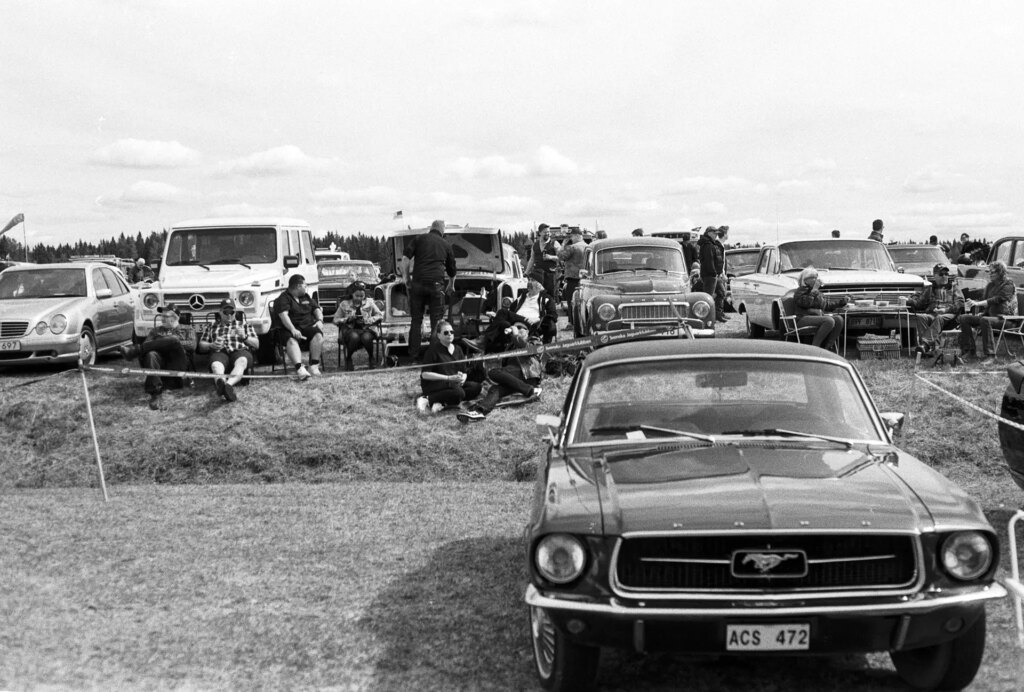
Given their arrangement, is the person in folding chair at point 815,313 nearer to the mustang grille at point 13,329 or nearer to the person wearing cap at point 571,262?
the person wearing cap at point 571,262

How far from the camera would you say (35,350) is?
54.6 feet

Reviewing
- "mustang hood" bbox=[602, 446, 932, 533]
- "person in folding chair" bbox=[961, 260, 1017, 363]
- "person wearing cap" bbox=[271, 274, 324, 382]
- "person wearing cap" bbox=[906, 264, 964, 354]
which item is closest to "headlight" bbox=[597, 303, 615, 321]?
"person wearing cap" bbox=[271, 274, 324, 382]

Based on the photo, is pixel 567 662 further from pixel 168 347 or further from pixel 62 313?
Answer: pixel 62 313

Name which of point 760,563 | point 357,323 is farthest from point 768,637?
point 357,323

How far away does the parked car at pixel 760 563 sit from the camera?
4277mm

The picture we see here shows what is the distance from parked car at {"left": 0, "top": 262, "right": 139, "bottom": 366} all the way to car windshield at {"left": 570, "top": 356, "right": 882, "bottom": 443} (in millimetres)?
12272

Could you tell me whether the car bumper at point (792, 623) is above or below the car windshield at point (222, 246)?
below

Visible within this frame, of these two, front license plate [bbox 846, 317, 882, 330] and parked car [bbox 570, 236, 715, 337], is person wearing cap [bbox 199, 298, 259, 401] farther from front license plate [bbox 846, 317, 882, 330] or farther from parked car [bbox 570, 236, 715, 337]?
front license plate [bbox 846, 317, 882, 330]

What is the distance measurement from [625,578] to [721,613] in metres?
0.40

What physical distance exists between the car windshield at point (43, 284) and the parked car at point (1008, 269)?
562 inches

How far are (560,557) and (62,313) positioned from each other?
14455 millimetres

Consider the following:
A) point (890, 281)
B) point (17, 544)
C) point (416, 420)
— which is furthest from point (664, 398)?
point (890, 281)

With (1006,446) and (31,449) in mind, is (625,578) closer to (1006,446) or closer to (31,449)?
(1006,446)

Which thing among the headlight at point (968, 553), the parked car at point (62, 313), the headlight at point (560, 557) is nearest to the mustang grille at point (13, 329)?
the parked car at point (62, 313)
